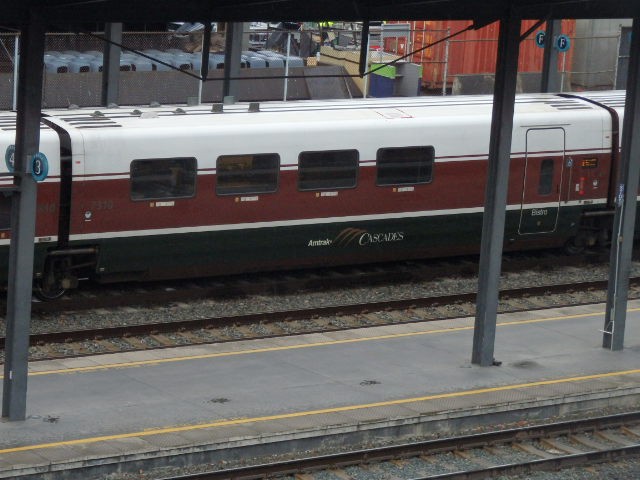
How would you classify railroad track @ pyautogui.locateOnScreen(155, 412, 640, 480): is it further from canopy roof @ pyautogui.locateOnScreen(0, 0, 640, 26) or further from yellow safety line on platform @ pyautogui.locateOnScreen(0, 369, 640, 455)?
canopy roof @ pyautogui.locateOnScreen(0, 0, 640, 26)

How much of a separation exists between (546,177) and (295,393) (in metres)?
9.60

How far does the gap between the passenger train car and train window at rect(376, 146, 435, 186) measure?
0.02 meters

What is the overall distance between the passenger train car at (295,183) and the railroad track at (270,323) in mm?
1906

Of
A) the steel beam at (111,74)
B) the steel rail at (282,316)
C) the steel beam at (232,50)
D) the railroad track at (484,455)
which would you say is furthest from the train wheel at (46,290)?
the railroad track at (484,455)

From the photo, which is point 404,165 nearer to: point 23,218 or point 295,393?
point 295,393

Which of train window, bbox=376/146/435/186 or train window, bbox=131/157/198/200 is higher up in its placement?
train window, bbox=376/146/435/186

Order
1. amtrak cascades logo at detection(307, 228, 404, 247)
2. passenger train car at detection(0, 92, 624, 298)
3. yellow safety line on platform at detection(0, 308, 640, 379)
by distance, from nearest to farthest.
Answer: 1. yellow safety line on platform at detection(0, 308, 640, 379)
2. passenger train car at detection(0, 92, 624, 298)
3. amtrak cascades logo at detection(307, 228, 404, 247)

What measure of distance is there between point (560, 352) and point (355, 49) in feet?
66.0

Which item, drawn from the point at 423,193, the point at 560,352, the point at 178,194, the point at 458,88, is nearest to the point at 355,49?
the point at 458,88

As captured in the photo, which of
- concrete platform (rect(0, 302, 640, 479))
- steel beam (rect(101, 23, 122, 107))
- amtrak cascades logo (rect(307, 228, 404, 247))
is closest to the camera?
concrete platform (rect(0, 302, 640, 479))

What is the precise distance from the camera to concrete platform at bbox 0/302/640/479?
501 inches

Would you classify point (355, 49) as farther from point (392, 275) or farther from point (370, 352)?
point (370, 352)

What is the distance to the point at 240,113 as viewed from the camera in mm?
20453

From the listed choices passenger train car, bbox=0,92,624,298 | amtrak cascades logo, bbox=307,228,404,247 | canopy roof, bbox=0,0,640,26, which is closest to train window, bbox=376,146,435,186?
passenger train car, bbox=0,92,624,298
